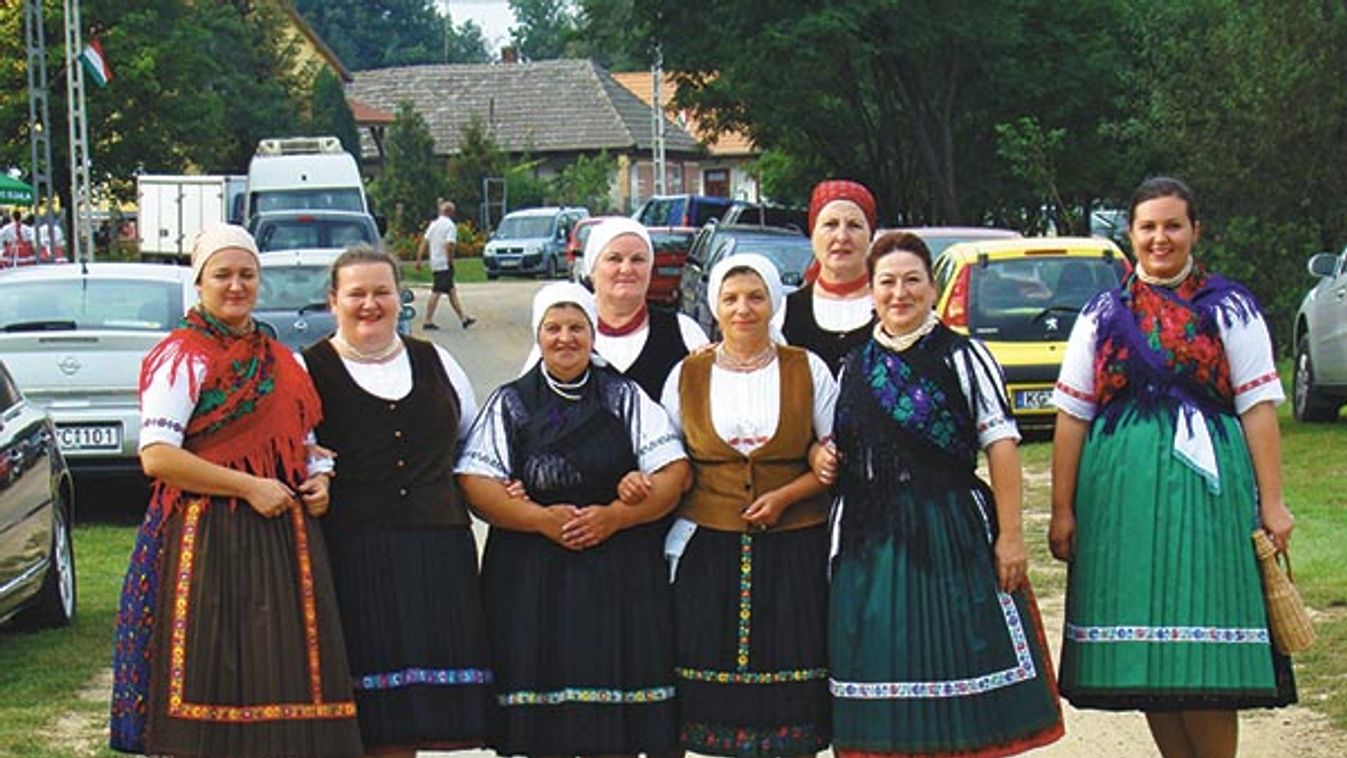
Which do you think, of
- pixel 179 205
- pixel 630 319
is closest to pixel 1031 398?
pixel 630 319

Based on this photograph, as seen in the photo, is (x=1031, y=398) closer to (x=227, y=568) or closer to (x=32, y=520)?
(x=32, y=520)

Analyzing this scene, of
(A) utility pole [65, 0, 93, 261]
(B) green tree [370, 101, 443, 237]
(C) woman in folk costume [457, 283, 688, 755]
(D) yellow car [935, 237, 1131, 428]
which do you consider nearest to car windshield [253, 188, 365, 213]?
(A) utility pole [65, 0, 93, 261]

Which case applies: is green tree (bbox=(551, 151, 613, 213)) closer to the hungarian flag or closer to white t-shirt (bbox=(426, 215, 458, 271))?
the hungarian flag

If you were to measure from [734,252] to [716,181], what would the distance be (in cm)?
6054

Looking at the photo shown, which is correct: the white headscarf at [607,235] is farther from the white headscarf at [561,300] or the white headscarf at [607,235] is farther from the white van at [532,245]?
the white van at [532,245]

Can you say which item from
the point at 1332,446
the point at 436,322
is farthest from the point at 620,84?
the point at 1332,446

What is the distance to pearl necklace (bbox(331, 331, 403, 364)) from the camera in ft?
20.2

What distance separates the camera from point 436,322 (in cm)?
3192

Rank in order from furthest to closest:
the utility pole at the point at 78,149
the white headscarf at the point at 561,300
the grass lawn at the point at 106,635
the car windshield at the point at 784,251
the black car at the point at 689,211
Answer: the black car at the point at 689,211 → the utility pole at the point at 78,149 → the car windshield at the point at 784,251 → the grass lawn at the point at 106,635 → the white headscarf at the point at 561,300

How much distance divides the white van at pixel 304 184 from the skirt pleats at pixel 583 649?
2673cm

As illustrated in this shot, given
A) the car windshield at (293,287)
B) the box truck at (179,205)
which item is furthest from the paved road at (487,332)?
the box truck at (179,205)

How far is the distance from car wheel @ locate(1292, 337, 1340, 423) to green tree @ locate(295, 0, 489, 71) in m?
98.3

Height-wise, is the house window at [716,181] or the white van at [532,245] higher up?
the house window at [716,181]

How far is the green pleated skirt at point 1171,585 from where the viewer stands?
239 inches
